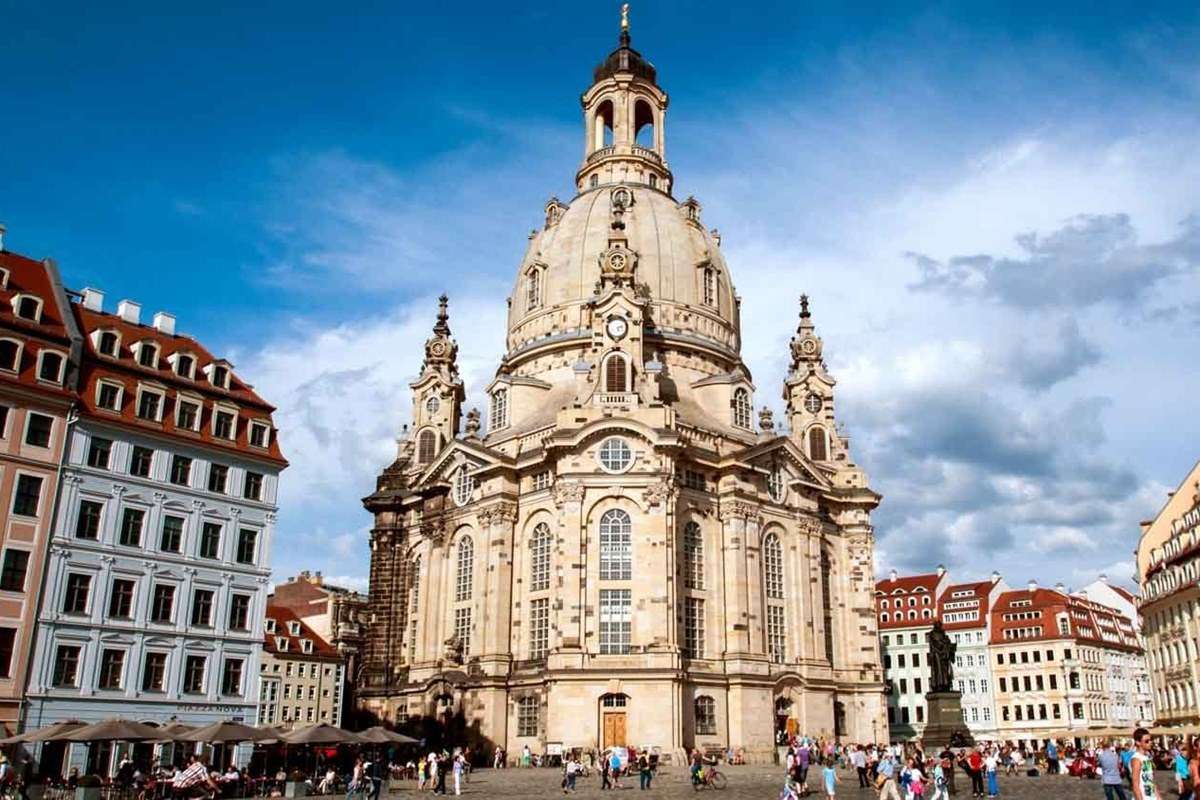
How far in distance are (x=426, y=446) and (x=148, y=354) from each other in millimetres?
32689

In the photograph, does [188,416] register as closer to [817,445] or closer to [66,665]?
[66,665]

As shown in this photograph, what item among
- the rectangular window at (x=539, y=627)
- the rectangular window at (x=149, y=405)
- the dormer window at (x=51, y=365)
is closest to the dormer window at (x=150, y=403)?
the rectangular window at (x=149, y=405)

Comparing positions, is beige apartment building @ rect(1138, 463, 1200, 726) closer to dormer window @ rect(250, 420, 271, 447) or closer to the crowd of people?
the crowd of people

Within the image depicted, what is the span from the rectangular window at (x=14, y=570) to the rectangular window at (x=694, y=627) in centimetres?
3452

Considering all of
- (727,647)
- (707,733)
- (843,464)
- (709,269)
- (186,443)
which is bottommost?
(707,733)

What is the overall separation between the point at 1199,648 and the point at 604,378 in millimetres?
40604

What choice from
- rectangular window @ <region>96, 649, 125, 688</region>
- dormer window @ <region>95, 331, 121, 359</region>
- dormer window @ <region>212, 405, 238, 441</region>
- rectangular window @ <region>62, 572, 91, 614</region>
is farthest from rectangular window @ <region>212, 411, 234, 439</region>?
rectangular window @ <region>96, 649, 125, 688</region>

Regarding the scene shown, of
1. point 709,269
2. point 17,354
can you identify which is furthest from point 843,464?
point 17,354

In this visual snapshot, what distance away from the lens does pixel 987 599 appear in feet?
331

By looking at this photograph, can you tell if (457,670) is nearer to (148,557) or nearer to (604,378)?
(604,378)

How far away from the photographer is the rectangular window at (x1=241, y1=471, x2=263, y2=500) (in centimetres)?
4809

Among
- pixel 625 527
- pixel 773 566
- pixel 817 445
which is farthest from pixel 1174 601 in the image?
pixel 625 527

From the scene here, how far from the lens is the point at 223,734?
1400 inches

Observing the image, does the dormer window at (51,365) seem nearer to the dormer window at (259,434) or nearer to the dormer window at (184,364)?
the dormer window at (184,364)
